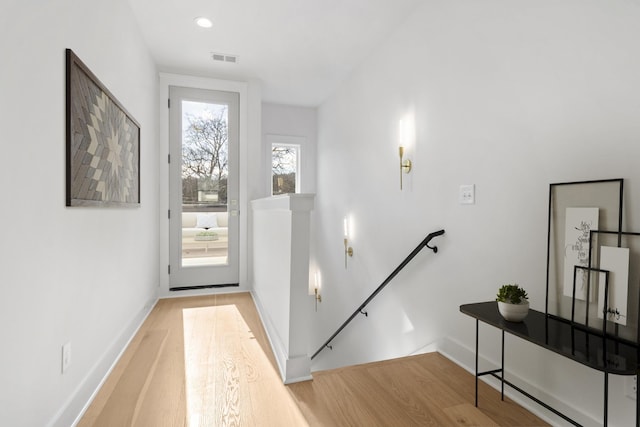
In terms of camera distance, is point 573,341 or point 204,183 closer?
point 573,341

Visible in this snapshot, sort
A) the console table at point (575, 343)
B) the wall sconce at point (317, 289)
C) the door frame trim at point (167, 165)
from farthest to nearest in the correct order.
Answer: the wall sconce at point (317, 289) → the door frame trim at point (167, 165) → the console table at point (575, 343)

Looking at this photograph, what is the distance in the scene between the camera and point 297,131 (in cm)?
513

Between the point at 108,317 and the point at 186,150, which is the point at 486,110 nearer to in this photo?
the point at 108,317

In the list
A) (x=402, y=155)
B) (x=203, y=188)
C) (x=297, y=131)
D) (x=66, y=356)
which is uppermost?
(x=297, y=131)

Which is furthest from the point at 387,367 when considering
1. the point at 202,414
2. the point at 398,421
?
the point at 202,414

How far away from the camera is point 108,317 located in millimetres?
2137

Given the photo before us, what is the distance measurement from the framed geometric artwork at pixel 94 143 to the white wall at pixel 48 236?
5 centimetres

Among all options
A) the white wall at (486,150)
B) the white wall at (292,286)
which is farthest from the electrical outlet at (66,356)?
the white wall at (486,150)

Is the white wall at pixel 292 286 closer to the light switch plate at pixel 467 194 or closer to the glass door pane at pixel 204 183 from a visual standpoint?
the light switch plate at pixel 467 194

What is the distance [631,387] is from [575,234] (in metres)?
0.61

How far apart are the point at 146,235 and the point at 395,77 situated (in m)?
2.82

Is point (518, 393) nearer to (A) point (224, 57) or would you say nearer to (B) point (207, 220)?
(B) point (207, 220)

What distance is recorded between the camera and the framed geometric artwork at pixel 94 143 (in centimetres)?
157

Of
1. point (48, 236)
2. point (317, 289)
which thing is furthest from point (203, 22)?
point (317, 289)
